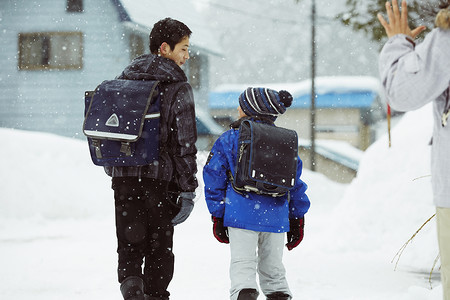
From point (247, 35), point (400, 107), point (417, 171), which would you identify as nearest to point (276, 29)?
point (247, 35)

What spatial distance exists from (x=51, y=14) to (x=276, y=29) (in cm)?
4606

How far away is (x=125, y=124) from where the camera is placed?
132 inches

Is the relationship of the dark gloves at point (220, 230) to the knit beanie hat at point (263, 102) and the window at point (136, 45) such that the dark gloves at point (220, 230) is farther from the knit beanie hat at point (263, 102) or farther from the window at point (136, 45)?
the window at point (136, 45)

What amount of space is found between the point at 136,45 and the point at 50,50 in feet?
10.6

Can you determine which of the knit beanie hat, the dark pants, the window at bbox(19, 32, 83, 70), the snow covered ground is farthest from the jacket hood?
the window at bbox(19, 32, 83, 70)

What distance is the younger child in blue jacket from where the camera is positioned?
3320mm

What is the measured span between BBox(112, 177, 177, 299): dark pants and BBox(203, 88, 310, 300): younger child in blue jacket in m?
0.28

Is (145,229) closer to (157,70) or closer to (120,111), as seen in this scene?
(120,111)

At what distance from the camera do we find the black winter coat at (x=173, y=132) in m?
3.40

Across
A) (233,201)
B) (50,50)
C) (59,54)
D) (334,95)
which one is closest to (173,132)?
(233,201)

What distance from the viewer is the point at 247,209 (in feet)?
10.9

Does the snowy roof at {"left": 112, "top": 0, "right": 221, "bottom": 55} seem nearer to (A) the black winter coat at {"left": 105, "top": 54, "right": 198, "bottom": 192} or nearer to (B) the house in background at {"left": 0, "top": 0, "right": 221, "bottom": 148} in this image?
(B) the house in background at {"left": 0, "top": 0, "right": 221, "bottom": 148}

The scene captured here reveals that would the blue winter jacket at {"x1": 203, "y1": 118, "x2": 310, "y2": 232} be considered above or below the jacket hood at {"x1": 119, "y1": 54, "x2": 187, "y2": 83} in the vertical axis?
below

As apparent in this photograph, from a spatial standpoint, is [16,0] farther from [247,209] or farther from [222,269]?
[247,209]
